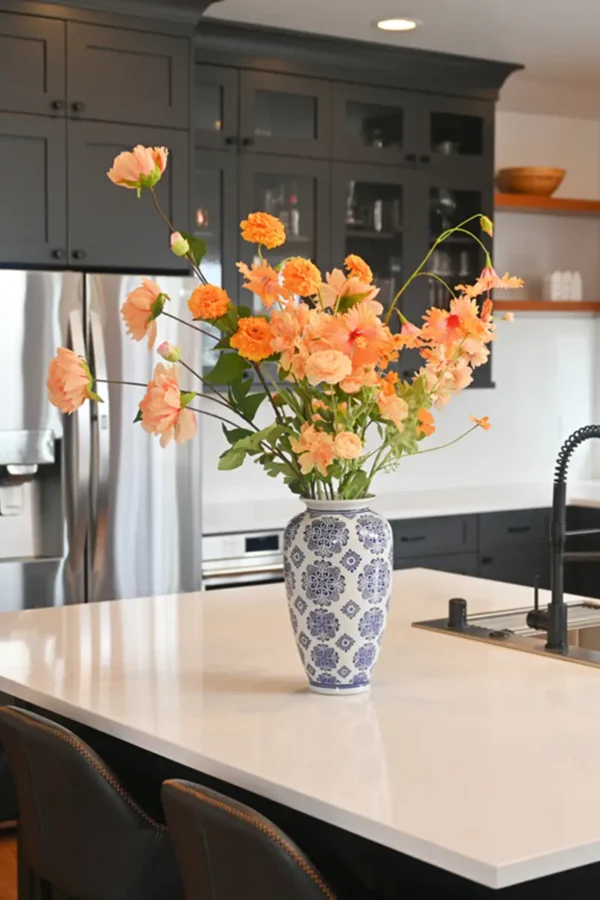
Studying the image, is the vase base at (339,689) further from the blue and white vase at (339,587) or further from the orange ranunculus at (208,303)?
the orange ranunculus at (208,303)

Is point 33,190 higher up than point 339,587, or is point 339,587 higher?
point 33,190

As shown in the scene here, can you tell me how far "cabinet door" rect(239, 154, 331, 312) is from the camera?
16.7 ft

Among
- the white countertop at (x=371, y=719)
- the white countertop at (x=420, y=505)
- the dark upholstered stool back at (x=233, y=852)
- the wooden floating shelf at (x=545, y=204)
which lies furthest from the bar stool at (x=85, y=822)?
the wooden floating shelf at (x=545, y=204)

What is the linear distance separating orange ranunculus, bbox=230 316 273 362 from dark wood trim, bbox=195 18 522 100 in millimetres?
2986

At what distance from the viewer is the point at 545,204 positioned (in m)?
5.95

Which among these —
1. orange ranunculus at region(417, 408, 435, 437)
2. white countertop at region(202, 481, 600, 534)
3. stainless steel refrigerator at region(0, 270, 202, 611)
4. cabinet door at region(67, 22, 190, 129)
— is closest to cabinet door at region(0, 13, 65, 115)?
cabinet door at region(67, 22, 190, 129)

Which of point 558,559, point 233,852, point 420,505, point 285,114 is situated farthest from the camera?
point 420,505

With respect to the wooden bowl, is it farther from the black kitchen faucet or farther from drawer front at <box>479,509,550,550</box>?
the black kitchen faucet

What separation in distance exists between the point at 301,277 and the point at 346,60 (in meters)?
3.39

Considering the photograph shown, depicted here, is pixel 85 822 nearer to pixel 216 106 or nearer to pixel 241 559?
pixel 241 559

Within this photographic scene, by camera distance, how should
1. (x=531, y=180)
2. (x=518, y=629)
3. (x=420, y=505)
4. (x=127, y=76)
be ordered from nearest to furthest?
(x=518, y=629), (x=127, y=76), (x=420, y=505), (x=531, y=180)

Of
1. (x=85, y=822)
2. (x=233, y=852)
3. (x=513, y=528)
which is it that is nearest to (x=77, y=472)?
(x=513, y=528)

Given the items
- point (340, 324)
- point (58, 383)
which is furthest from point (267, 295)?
point (58, 383)

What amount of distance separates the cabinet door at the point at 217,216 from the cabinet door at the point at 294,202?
0.07 m
